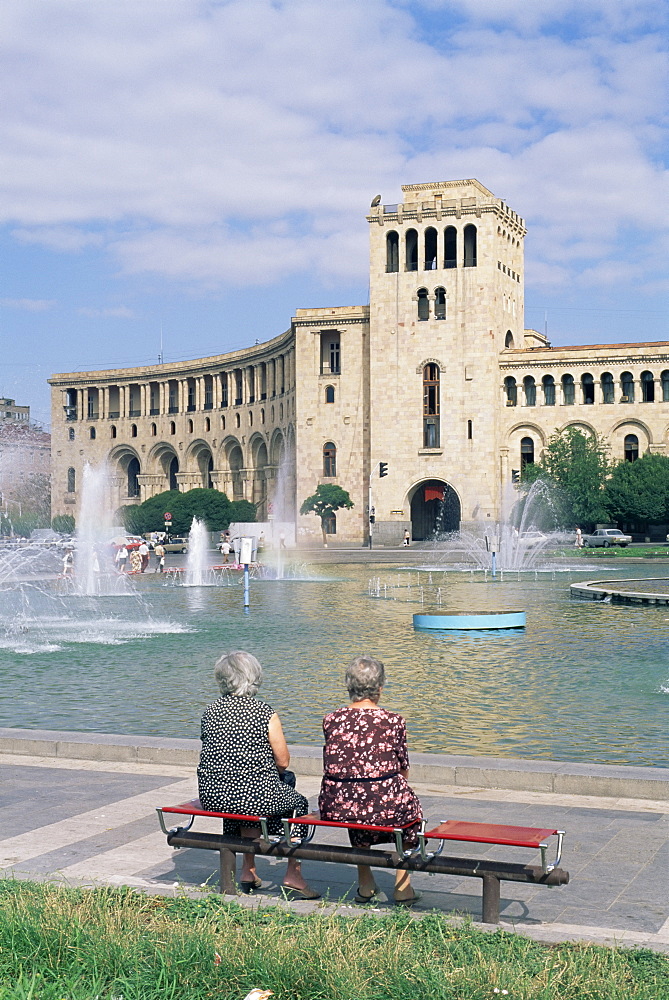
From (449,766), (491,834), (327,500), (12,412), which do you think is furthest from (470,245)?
(12,412)

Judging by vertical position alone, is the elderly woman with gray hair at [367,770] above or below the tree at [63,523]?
below

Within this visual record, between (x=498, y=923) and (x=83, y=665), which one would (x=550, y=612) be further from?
(x=498, y=923)

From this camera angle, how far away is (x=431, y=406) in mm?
73500

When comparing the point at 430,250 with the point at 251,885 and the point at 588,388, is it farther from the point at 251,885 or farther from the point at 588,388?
the point at 251,885

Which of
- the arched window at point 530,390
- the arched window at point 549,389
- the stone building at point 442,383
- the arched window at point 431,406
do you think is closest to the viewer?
the stone building at point 442,383

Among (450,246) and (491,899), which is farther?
(450,246)

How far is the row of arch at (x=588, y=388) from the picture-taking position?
69938 mm

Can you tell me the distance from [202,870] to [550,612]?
18.3 metres

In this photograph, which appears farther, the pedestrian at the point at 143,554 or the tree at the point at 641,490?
the tree at the point at 641,490

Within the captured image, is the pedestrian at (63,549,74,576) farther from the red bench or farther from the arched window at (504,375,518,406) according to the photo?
the arched window at (504,375,518,406)

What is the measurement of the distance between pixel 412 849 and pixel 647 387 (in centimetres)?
6763

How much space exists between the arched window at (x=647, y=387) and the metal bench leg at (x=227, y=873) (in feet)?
221

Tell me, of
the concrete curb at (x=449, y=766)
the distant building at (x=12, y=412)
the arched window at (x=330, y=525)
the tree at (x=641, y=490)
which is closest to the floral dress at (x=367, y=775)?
the concrete curb at (x=449, y=766)

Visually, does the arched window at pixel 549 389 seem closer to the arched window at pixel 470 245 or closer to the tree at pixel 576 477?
the tree at pixel 576 477
